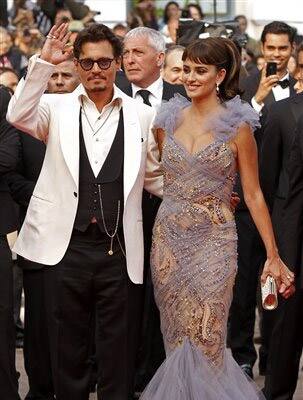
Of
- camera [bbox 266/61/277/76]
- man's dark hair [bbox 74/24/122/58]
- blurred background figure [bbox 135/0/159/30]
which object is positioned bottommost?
blurred background figure [bbox 135/0/159/30]

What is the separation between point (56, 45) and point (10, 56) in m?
8.11

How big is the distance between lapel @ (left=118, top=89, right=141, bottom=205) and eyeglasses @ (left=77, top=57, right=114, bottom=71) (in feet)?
0.75

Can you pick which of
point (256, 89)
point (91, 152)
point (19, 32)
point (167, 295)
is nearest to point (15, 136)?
point (91, 152)

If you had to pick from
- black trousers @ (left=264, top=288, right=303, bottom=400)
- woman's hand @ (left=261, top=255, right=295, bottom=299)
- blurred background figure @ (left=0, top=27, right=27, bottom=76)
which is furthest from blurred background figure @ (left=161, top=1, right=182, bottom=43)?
woman's hand @ (left=261, top=255, right=295, bottom=299)

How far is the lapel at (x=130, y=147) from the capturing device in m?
7.79

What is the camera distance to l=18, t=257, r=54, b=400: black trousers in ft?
28.9

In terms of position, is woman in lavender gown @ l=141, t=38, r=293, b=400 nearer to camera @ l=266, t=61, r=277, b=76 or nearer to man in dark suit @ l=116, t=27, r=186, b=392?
man in dark suit @ l=116, t=27, r=186, b=392

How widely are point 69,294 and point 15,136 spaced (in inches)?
42.5

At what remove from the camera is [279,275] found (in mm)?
7891

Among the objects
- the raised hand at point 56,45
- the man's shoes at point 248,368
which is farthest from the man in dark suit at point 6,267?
the man's shoes at point 248,368

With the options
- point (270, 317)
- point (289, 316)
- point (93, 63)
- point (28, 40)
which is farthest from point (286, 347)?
point (28, 40)

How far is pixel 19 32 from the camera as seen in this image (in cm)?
1769

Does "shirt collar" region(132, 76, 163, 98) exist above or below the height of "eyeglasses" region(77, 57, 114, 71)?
below

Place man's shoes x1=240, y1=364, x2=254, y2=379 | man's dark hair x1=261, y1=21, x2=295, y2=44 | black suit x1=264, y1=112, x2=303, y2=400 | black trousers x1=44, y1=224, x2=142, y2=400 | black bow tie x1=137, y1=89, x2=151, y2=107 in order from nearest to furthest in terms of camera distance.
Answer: black trousers x1=44, y1=224, x2=142, y2=400 < black suit x1=264, y1=112, x2=303, y2=400 < black bow tie x1=137, y1=89, x2=151, y2=107 < man's shoes x1=240, y1=364, x2=254, y2=379 < man's dark hair x1=261, y1=21, x2=295, y2=44
